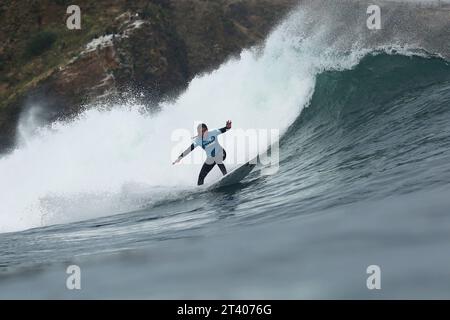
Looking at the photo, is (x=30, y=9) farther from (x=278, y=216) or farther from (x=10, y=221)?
(x=278, y=216)

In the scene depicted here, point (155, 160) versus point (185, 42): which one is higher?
point (185, 42)

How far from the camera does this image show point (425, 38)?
149ft

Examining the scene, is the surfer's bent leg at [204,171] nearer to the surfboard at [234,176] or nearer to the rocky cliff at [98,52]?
the surfboard at [234,176]

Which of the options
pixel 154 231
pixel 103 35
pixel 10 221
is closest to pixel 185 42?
pixel 103 35

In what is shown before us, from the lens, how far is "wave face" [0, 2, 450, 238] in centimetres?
1160

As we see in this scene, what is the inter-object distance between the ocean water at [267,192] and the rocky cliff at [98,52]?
616 centimetres

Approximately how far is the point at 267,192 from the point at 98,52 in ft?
72.3

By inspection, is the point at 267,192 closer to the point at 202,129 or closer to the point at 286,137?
the point at 202,129

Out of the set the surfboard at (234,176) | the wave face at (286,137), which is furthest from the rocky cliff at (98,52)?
the surfboard at (234,176)

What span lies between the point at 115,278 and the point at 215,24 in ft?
118

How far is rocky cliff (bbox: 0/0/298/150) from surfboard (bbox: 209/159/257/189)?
18.4m

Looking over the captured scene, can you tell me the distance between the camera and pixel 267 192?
1238cm

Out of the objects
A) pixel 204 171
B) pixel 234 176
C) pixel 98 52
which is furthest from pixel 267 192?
pixel 98 52

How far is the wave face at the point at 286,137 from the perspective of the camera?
11602mm
